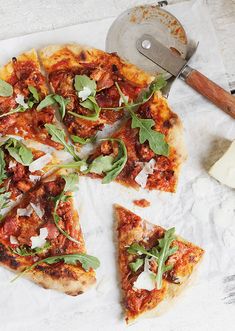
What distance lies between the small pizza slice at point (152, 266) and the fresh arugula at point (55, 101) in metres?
0.74

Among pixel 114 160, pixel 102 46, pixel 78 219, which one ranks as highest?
pixel 102 46

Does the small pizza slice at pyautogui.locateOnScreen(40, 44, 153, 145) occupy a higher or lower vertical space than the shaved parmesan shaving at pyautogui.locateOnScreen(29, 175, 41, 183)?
higher

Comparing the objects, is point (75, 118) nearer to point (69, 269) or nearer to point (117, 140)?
point (117, 140)

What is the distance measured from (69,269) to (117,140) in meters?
0.75

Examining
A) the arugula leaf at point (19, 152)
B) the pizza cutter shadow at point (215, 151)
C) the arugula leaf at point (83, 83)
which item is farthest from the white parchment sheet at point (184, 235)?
the arugula leaf at point (83, 83)

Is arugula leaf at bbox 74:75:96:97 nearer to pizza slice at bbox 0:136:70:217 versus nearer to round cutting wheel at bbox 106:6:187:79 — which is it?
round cutting wheel at bbox 106:6:187:79

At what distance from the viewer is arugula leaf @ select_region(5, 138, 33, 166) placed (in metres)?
3.64

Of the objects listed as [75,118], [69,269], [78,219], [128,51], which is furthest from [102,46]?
[69,269]

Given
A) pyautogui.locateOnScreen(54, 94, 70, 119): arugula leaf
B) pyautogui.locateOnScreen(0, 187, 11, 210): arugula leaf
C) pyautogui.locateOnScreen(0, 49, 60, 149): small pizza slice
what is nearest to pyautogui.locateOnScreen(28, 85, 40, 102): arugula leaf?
pyautogui.locateOnScreen(0, 49, 60, 149): small pizza slice

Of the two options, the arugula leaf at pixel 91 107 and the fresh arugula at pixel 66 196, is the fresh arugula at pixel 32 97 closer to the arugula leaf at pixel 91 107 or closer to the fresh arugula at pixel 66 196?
the arugula leaf at pixel 91 107

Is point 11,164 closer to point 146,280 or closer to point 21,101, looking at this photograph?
point 21,101

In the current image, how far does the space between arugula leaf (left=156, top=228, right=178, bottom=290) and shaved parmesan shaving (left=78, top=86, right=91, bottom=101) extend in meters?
0.86

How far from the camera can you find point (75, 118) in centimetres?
370

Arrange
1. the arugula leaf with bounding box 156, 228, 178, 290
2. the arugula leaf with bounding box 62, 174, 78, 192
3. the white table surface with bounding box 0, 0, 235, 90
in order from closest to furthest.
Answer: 1. the arugula leaf with bounding box 156, 228, 178, 290
2. the arugula leaf with bounding box 62, 174, 78, 192
3. the white table surface with bounding box 0, 0, 235, 90
